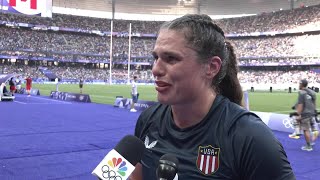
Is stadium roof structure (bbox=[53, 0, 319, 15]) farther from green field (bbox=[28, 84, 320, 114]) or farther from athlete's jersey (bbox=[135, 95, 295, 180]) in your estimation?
athlete's jersey (bbox=[135, 95, 295, 180])

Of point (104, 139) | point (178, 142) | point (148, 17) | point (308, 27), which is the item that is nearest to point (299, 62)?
point (308, 27)

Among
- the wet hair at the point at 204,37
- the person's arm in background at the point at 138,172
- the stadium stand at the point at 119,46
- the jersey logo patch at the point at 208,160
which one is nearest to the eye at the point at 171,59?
the wet hair at the point at 204,37

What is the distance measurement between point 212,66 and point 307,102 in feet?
30.7

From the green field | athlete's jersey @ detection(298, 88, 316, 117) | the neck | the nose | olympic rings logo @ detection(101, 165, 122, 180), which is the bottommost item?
the green field

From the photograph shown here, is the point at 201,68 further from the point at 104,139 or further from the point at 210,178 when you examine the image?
the point at 104,139

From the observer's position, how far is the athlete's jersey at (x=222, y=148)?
1.61 m

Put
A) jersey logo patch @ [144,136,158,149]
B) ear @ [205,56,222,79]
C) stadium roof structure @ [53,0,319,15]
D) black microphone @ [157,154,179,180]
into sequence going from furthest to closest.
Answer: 1. stadium roof structure @ [53,0,319,15]
2. jersey logo patch @ [144,136,158,149]
3. ear @ [205,56,222,79]
4. black microphone @ [157,154,179,180]

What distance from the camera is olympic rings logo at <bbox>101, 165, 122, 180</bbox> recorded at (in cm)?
169

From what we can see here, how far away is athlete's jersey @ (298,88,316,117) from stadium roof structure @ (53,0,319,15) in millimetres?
78852

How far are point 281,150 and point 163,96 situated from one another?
645 mm

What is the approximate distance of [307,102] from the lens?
10.4 m

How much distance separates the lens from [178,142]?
1.99 m

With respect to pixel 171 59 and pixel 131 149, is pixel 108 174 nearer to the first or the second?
pixel 131 149

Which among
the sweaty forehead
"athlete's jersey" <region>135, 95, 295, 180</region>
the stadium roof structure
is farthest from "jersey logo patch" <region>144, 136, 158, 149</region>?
the stadium roof structure
